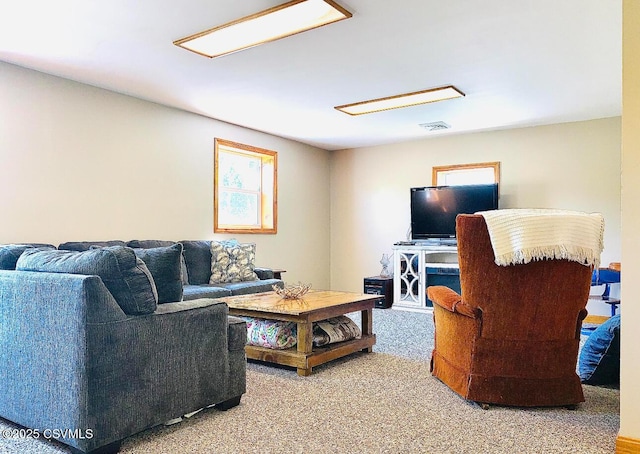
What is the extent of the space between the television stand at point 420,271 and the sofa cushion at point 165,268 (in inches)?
170

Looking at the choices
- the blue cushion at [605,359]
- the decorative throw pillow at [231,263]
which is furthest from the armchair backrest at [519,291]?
the decorative throw pillow at [231,263]

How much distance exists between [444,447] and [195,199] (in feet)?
13.3

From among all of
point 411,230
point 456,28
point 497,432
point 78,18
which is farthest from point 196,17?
point 411,230

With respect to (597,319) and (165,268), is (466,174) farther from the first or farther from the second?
(165,268)

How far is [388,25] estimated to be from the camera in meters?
3.15

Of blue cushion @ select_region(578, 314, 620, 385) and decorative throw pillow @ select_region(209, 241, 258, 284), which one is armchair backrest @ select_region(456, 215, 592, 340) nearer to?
blue cushion @ select_region(578, 314, 620, 385)

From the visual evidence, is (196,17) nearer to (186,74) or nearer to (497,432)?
(186,74)

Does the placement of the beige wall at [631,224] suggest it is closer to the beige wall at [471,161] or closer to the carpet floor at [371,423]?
the carpet floor at [371,423]

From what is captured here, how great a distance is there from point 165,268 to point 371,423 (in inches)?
51.4

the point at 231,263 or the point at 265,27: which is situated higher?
the point at 265,27

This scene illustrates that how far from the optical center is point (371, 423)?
2.44m

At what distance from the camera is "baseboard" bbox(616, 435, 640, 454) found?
2021mm

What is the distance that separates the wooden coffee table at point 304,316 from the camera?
10.7ft

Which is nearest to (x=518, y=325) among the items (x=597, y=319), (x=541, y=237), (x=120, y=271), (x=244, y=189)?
(x=541, y=237)
